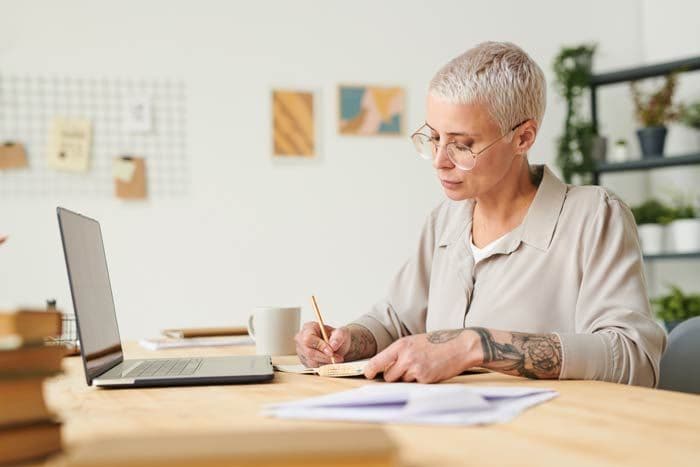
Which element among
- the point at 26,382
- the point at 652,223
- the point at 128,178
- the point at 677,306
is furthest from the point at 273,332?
the point at 652,223

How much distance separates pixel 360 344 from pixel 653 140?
2.73 m

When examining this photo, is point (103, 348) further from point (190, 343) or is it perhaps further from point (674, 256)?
point (674, 256)

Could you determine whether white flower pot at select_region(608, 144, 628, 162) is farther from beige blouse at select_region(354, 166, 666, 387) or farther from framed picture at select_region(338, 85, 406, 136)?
beige blouse at select_region(354, 166, 666, 387)

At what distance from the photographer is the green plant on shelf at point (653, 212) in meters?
3.90

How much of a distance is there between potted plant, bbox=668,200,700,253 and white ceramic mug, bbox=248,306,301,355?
2.61 meters

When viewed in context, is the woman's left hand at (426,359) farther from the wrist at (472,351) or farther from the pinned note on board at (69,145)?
the pinned note on board at (69,145)

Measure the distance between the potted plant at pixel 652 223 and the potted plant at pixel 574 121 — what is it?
0.32m

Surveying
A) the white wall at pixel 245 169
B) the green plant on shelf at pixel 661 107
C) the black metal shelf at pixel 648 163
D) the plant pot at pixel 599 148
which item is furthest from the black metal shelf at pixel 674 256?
the white wall at pixel 245 169

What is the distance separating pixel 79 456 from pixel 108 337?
893mm

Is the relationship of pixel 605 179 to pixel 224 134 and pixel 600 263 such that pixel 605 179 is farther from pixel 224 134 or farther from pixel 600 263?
pixel 600 263

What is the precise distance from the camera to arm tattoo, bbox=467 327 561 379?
1.19 meters

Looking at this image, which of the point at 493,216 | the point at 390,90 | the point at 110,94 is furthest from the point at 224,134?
the point at 493,216

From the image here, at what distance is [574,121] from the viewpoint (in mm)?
3967

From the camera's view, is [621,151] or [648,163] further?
[621,151]
